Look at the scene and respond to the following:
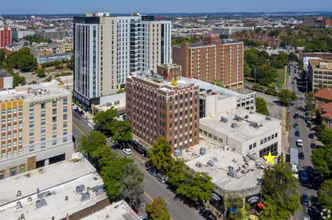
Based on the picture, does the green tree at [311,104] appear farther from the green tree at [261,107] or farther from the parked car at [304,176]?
the parked car at [304,176]

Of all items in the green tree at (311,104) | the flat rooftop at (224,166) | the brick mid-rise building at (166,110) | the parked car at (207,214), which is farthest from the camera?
the green tree at (311,104)

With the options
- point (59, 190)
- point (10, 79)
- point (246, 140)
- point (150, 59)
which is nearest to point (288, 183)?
point (246, 140)

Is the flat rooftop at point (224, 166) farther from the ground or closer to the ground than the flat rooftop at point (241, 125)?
closer to the ground

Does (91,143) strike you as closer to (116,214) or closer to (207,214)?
(116,214)

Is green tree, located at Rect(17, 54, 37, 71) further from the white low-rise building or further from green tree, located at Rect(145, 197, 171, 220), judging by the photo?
green tree, located at Rect(145, 197, 171, 220)

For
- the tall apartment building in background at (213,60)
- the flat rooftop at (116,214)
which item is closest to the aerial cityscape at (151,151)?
the flat rooftop at (116,214)

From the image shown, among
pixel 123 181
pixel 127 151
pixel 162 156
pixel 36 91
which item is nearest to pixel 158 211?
pixel 123 181

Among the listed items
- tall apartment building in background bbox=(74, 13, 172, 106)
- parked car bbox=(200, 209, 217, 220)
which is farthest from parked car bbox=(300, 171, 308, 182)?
tall apartment building in background bbox=(74, 13, 172, 106)
